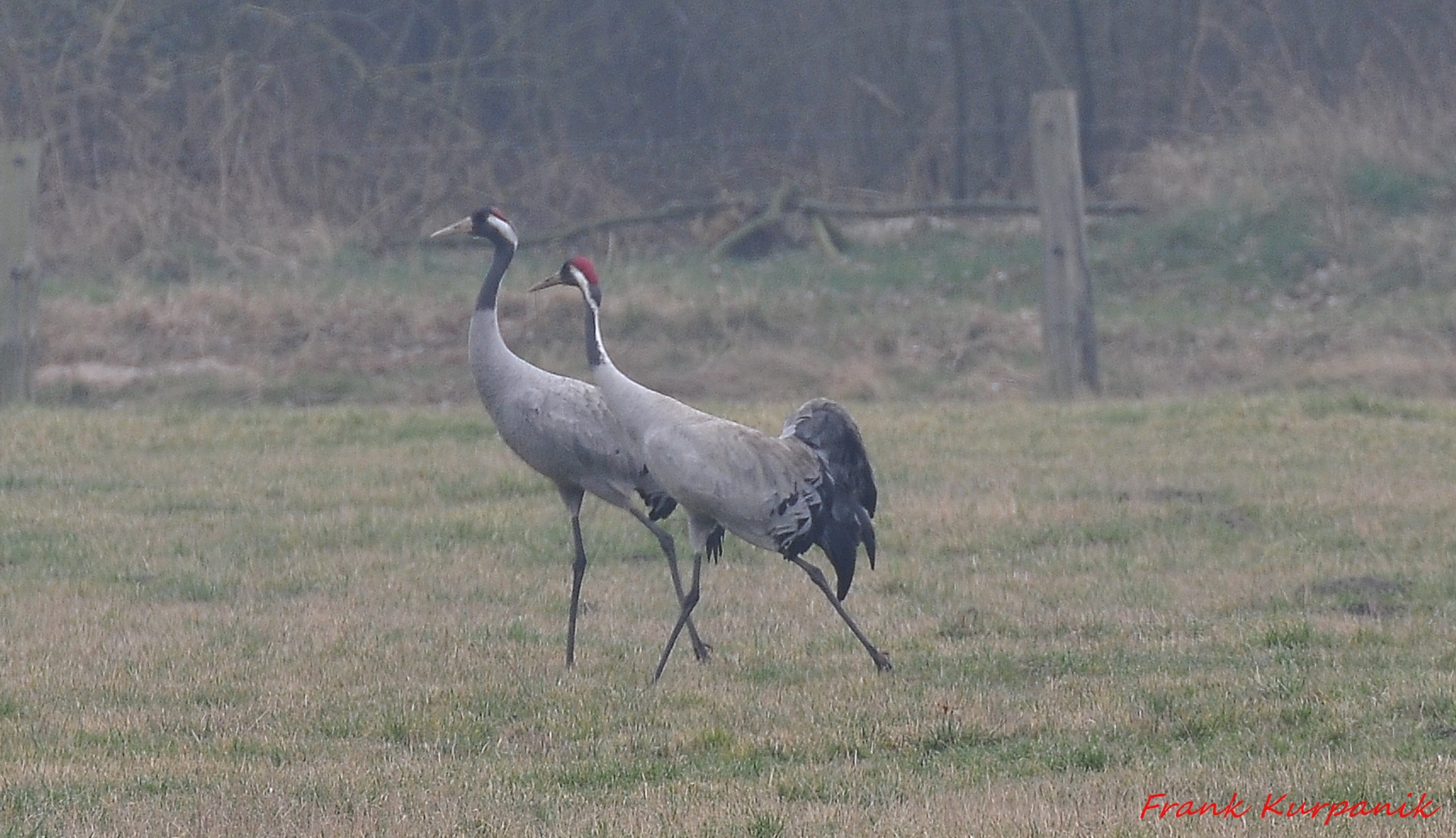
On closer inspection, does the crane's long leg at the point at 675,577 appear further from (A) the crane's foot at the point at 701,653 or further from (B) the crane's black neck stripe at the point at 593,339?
(B) the crane's black neck stripe at the point at 593,339

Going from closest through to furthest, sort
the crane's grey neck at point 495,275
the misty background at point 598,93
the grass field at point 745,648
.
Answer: the grass field at point 745,648, the crane's grey neck at point 495,275, the misty background at point 598,93

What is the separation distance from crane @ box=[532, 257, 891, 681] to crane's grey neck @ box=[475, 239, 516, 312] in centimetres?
71

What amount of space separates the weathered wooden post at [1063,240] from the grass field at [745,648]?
4.10ft

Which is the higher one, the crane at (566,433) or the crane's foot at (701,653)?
the crane at (566,433)

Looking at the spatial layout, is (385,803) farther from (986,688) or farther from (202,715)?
(986,688)

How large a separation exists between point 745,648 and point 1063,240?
552 cm

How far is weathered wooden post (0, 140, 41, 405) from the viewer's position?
10906 mm

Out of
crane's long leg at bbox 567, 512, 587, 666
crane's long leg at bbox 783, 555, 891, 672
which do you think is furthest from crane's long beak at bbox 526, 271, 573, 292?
crane's long leg at bbox 783, 555, 891, 672

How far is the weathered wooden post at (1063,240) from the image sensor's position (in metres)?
10.6

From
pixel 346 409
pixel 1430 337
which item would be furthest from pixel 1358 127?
pixel 346 409

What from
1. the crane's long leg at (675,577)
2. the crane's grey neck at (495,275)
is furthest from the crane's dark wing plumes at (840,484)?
the crane's grey neck at (495,275)
